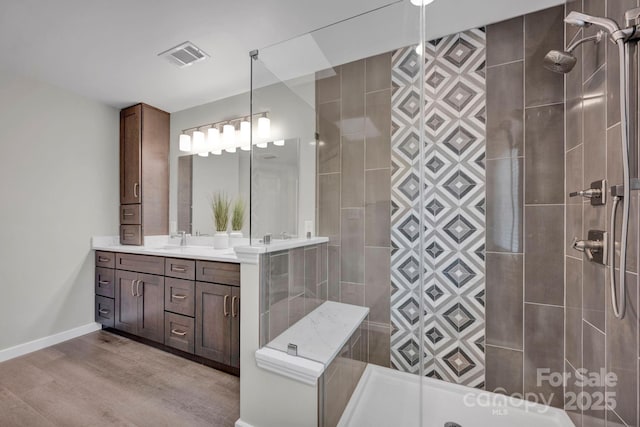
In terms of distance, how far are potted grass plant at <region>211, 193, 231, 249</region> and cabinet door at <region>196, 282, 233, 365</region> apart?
1.75 feet

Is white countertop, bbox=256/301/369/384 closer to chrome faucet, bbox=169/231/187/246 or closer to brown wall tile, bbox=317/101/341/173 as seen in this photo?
brown wall tile, bbox=317/101/341/173

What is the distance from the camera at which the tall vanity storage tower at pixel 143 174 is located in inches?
110

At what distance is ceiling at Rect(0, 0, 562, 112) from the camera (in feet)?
4.98

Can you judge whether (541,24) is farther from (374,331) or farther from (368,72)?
(374,331)

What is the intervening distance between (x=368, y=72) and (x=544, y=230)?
4.41ft

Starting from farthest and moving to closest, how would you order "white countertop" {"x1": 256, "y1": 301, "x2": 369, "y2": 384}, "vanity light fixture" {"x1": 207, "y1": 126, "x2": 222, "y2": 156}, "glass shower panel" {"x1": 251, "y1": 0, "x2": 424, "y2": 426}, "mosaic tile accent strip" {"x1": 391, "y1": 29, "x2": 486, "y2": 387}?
"vanity light fixture" {"x1": 207, "y1": 126, "x2": 222, "y2": 156}
"mosaic tile accent strip" {"x1": 391, "y1": 29, "x2": 486, "y2": 387}
"glass shower panel" {"x1": 251, "y1": 0, "x2": 424, "y2": 426}
"white countertop" {"x1": 256, "y1": 301, "x2": 369, "y2": 384}

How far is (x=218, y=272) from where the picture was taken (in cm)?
198

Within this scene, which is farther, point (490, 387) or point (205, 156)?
point (205, 156)

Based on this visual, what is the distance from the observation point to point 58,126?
8.14ft

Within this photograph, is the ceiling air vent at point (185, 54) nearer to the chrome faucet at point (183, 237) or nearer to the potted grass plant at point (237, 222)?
the potted grass plant at point (237, 222)

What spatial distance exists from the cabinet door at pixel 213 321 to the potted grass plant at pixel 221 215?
1.75ft

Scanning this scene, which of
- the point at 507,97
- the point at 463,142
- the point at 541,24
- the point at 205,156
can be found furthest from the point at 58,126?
the point at 541,24

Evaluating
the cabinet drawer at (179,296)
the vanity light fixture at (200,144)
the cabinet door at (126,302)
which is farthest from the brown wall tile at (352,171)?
the cabinet door at (126,302)

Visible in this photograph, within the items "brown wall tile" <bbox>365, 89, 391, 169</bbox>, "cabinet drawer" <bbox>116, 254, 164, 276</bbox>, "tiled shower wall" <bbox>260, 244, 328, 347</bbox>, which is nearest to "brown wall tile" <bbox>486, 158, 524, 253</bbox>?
"brown wall tile" <bbox>365, 89, 391, 169</bbox>
